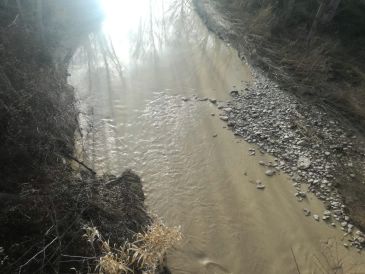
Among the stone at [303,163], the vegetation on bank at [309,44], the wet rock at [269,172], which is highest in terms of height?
the vegetation on bank at [309,44]

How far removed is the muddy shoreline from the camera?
635 centimetres

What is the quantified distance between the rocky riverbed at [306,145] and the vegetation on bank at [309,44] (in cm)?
61

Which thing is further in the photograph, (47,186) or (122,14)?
(122,14)

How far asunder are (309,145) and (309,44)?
399cm

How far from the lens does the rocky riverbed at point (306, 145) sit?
21.0ft

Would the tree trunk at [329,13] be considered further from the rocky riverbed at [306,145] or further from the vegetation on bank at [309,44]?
the rocky riverbed at [306,145]

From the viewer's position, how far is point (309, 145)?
7.32m

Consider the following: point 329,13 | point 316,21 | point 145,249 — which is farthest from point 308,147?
point 329,13

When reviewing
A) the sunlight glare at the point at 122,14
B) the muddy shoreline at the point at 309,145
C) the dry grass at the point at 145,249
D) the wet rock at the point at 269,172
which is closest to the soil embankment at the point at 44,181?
the dry grass at the point at 145,249

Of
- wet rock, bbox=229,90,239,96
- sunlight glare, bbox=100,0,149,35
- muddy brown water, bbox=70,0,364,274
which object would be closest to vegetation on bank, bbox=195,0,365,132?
muddy brown water, bbox=70,0,364,274

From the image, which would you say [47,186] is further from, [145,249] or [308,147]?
[308,147]

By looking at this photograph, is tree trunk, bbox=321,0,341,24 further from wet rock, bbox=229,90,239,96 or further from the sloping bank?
the sloping bank

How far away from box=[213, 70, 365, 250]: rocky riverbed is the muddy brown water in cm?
21

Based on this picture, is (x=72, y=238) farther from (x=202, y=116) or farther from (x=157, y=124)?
(x=202, y=116)
